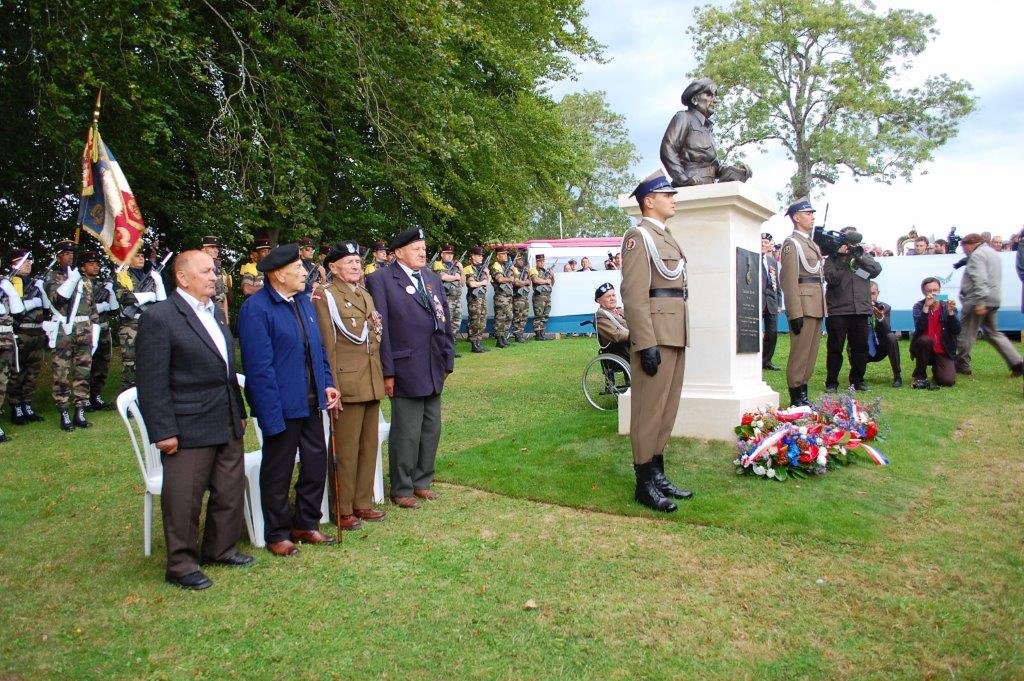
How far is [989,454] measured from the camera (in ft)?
21.4

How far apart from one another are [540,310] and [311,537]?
13.8 meters

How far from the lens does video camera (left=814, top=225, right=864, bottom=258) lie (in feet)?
32.2

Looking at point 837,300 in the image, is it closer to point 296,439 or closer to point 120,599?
point 296,439

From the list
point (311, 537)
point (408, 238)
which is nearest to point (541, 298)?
point (408, 238)

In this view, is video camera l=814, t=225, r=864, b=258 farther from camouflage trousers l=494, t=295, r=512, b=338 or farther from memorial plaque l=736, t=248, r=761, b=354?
camouflage trousers l=494, t=295, r=512, b=338

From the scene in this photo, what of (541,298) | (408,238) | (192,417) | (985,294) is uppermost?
(408,238)

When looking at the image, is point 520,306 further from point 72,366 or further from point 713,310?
point 713,310

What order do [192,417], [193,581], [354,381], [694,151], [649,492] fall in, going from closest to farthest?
[193,581] → [192,417] → [649,492] → [354,381] → [694,151]

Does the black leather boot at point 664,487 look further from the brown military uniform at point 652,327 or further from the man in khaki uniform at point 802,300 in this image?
the man in khaki uniform at point 802,300

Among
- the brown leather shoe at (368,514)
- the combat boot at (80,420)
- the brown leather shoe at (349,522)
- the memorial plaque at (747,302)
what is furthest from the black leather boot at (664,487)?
the combat boot at (80,420)

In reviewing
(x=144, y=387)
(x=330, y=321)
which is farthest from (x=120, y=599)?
(x=330, y=321)

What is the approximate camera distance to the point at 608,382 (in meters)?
9.18

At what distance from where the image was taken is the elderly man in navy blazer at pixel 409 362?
230 inches

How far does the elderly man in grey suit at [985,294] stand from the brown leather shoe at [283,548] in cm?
948
